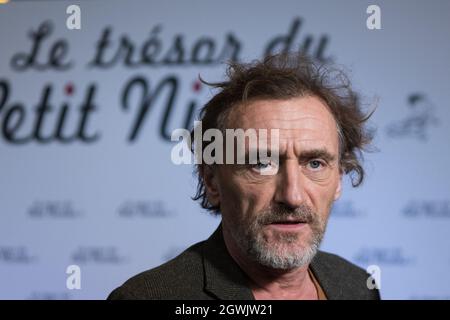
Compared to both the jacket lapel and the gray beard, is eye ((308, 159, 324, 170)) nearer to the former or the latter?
the gray beard

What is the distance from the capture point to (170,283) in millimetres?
1481

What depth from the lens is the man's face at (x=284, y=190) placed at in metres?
1.48

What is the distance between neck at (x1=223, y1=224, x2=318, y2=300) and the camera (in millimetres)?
1549

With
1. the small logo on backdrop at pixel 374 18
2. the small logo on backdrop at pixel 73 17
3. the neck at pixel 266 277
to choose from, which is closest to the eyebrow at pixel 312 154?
the neck at pixel 266 277

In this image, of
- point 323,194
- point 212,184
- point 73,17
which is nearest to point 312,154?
point 323,194

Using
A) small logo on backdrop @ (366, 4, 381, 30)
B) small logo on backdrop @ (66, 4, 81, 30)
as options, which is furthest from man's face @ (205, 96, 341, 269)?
small logo on backdrop @ (66, 4, 81, 30)

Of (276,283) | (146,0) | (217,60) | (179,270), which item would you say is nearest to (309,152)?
(276,283)

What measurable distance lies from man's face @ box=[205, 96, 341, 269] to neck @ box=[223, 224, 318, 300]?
36 millimetres

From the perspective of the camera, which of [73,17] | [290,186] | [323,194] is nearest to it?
[290,186]

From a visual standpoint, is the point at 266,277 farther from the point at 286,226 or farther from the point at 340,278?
the point at 340,278

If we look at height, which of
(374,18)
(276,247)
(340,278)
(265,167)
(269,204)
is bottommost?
(340,278)

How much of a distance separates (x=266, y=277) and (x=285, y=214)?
22cm
